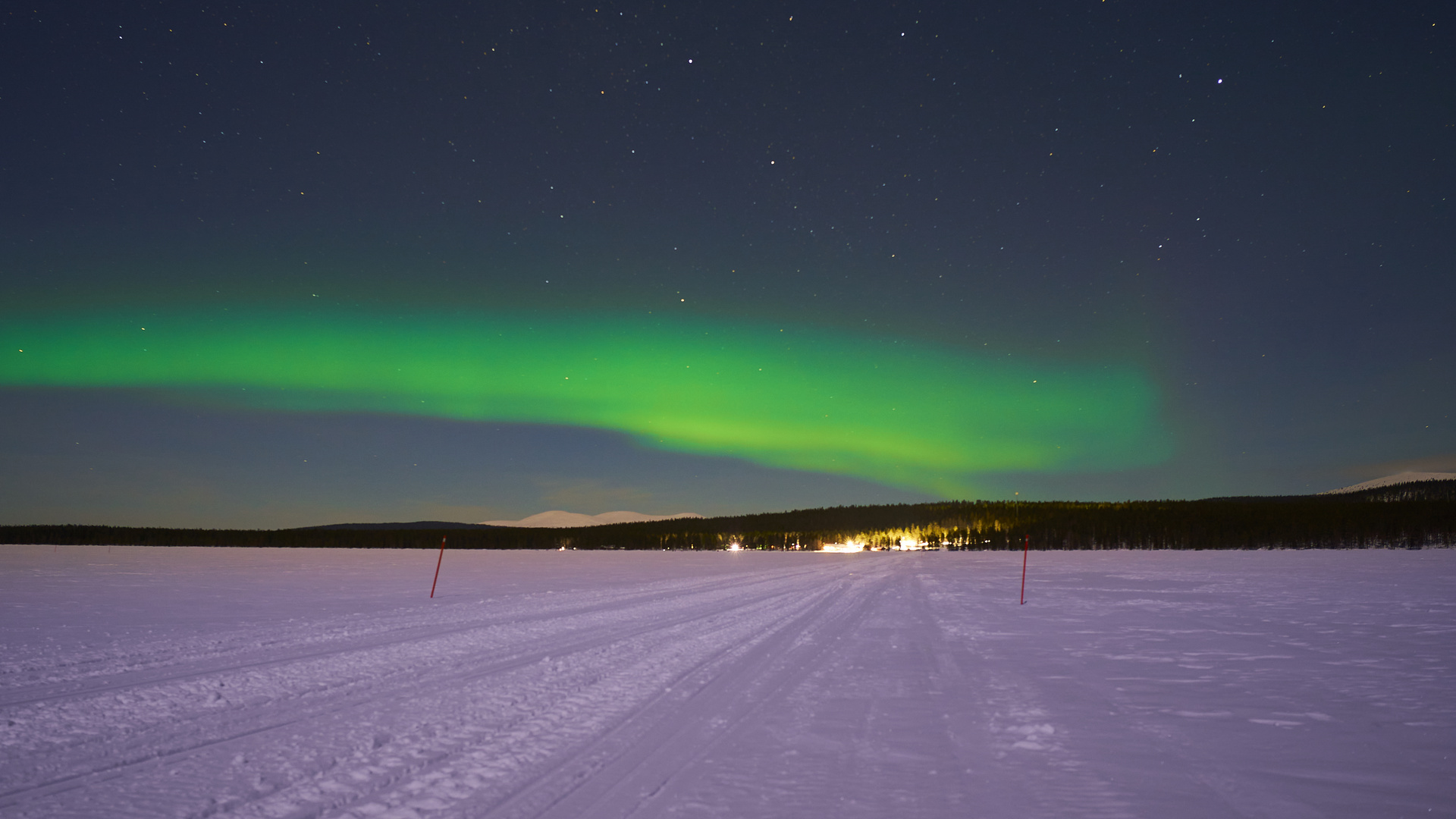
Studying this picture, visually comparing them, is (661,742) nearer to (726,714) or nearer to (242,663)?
(726,714)

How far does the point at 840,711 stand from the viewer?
20.4 ft

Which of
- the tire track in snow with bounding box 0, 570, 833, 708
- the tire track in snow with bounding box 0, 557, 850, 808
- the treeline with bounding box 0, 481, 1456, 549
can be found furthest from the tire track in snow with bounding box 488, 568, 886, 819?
the treeline with bounding box 0, 481, 1456, 549

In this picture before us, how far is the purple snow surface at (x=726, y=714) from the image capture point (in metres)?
4.25

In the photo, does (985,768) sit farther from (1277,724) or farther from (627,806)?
(1277,724)

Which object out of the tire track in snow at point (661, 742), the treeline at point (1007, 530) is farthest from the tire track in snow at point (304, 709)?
the treeline at point (1007, 530)

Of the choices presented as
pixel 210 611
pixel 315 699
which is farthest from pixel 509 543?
pixel 315 699

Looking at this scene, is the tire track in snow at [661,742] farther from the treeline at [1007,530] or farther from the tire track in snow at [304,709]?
the treeline at [1007,530]

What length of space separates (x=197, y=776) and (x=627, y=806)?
8.68 ft

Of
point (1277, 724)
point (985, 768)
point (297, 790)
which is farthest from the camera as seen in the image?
point (1277, 724)

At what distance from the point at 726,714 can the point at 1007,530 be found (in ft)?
378

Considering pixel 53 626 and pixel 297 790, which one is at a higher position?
pixel 297 790

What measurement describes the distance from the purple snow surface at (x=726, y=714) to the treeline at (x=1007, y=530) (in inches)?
2556

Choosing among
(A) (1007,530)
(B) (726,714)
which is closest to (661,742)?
(B) (726,714)

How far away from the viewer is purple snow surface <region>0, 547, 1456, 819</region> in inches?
167
